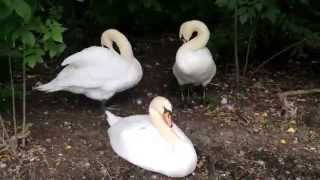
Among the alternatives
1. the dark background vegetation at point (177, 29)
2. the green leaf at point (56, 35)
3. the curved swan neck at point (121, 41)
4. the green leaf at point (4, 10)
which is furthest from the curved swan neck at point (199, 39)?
the green leaf at point (4, 10)

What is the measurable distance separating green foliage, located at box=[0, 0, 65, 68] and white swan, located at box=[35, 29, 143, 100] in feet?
1.92

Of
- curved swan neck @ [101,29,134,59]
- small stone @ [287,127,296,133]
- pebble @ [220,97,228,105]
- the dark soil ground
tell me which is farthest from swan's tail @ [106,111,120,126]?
small stone @ [287,127,296,133]

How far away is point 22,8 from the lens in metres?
3.66

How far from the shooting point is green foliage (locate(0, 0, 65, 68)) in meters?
3.89

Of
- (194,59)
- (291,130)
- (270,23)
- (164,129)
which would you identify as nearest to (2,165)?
(164,129)

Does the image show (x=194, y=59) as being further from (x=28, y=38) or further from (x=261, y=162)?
(x=28, y=38)

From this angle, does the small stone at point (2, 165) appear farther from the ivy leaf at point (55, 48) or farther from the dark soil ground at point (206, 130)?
the ivy leaf at point (55, 48)

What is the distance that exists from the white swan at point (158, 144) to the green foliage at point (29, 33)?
2.23ft

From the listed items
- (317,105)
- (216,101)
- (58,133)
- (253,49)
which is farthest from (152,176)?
(253,49)

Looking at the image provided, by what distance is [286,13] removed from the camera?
17.5 ft

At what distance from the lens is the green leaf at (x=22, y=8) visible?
3652mm

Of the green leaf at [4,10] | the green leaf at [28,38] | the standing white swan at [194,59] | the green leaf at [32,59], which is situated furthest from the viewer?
the standing white swan at [194,59]

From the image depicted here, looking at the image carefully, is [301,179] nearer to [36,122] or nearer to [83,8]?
[36,122]

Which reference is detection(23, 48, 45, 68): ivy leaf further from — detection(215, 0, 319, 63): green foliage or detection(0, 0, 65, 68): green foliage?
detection(215, 0, 319, 63): green foliage
